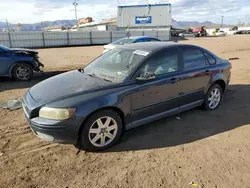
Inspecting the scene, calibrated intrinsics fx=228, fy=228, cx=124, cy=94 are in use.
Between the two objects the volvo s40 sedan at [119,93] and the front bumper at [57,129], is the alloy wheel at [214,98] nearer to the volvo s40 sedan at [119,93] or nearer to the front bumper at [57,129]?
the volvo s40 sedan at [119,93]

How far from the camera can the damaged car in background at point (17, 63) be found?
26.0ft

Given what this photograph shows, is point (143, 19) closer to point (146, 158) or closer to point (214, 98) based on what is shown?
point (214, 98)

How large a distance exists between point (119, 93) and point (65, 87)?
0.87 metres

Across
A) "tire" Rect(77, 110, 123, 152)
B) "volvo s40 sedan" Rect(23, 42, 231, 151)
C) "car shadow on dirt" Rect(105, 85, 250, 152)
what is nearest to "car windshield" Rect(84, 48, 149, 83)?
"volvo s40 sedan" Rect(23, 42, 231, 151)

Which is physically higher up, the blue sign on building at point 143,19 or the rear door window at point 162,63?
the blue sign on building at point 143,19

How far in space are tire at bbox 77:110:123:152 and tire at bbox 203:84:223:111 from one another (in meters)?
2.31

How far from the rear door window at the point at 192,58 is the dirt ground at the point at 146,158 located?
110cm

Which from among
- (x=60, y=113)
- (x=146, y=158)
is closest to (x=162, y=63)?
(x=146, y=158)

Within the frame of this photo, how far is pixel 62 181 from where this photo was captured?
283cm

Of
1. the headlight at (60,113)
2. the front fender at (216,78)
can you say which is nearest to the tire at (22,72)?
the headlight at (60,113)

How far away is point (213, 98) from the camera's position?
509cm

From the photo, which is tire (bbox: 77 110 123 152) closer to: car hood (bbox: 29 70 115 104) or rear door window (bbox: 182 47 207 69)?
car hood (bbox: 29 70 115 104)

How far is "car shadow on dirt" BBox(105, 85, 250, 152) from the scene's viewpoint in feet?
12.2

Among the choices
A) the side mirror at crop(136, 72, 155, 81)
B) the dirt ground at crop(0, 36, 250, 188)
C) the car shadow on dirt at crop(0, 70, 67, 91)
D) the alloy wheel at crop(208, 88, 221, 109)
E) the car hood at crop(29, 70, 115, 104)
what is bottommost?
the dirt ground at crop(0, 36, 250, 188)
